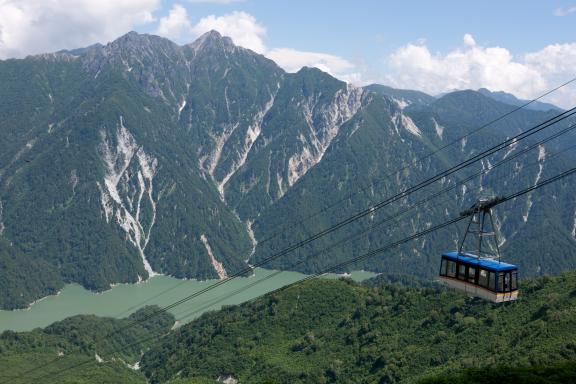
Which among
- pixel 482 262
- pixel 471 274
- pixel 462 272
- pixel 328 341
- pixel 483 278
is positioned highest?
pixel 482 262

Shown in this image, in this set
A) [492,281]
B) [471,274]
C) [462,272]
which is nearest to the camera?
[492,281]

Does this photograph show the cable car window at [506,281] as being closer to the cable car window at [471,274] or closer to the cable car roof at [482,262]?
the cable car roof at [482,262]

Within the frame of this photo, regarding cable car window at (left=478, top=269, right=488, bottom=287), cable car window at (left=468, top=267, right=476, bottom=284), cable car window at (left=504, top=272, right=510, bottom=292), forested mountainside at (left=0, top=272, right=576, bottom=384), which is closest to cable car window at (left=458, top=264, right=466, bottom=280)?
cable car window at (left=468, top=267, right=476, bottom=284)

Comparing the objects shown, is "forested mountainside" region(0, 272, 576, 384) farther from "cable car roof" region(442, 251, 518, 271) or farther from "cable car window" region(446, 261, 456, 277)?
"cable car roof" region(442, 251, 518, 271)

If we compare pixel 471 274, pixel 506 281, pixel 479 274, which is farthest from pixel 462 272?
pixel 506 281

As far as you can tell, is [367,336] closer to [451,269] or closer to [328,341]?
[328,341]

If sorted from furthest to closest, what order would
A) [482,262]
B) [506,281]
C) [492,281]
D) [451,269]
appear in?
[451,269] < [482,262] < [492,281] < [506,281]

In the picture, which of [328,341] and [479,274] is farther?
[328,341]

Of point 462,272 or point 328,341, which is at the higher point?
point 462,272
